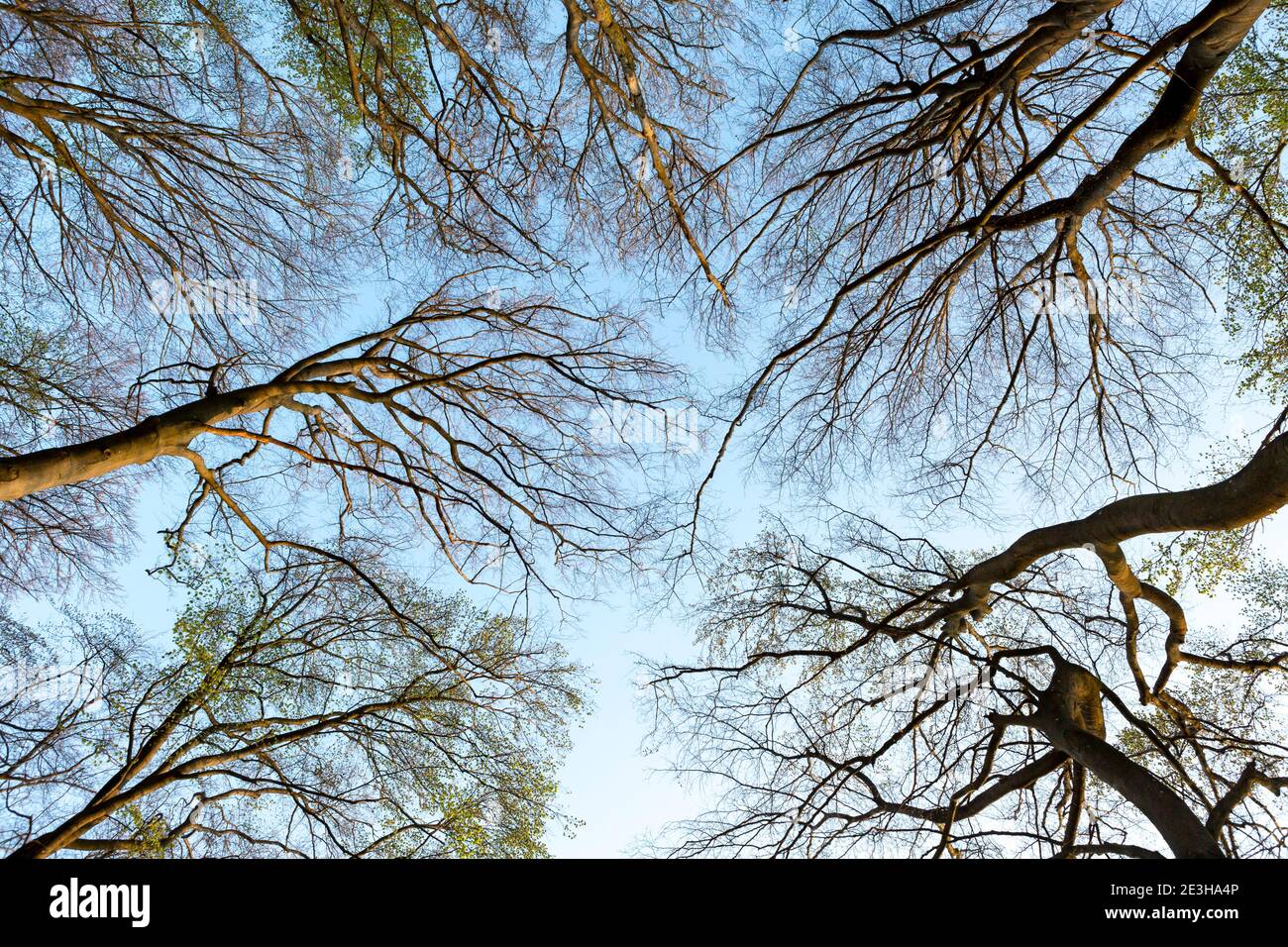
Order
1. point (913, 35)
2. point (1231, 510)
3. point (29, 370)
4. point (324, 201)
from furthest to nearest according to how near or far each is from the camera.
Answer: point (29, 370)
point (324, 201)
point (913, 35)
point (1231, 510)

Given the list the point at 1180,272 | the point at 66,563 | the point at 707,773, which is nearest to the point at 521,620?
the point at 707,773

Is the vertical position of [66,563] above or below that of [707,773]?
above

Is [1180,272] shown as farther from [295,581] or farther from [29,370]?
[29,370]

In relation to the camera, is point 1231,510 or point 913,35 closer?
point 1231,510

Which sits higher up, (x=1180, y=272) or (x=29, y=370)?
(x=29, y=370)

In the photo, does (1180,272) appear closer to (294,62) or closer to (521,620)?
(521,620)

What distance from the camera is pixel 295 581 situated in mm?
7203

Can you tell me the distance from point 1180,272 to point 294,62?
23.1 feet

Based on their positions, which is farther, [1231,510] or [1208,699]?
[1208,699]

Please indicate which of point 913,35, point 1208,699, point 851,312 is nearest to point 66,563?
point 851,312

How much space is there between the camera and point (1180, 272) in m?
5.62
